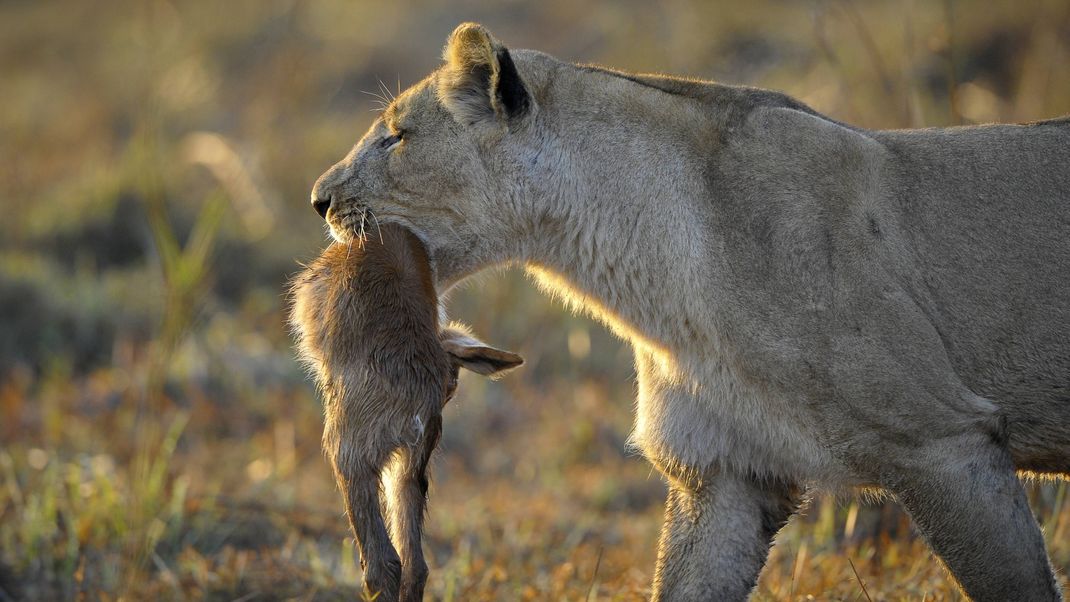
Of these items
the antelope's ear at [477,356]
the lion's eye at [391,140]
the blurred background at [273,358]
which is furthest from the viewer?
the blurred background at [273,358]

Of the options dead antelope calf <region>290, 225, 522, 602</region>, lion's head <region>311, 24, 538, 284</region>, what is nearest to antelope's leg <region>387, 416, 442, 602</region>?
dead antelope calf <region>290, 225, 522, 602</region>

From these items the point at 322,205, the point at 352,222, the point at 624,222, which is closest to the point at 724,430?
the point at 624,222

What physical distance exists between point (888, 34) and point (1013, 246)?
11440 mm

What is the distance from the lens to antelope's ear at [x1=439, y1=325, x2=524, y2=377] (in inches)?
144

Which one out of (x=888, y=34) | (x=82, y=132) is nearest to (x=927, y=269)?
(x=888, y=34)

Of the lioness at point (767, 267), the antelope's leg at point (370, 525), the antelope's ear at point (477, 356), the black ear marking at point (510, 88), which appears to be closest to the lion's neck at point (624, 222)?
the lioness at point (767, 267)

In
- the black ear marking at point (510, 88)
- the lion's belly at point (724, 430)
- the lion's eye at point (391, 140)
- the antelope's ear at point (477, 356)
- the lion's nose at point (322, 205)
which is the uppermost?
the black ear marking at point (510, 88)

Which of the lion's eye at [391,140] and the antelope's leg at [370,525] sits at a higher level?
the lion's eye at [391,140]

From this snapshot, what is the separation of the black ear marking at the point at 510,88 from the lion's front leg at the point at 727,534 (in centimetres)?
124

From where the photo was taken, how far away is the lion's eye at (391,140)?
3941 mm

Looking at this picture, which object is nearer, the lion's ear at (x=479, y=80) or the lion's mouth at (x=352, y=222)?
the lion's ear at (x=479, y=80)

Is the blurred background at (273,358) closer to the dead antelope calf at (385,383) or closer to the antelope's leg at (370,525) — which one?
the dead antelope calf at (385,383)

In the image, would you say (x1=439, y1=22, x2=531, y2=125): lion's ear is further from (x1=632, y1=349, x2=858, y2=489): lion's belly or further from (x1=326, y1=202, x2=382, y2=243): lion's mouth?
(x1=632, y1=349, x2=858, y2=489): lion's belly

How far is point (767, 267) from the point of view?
3461 millimetres
